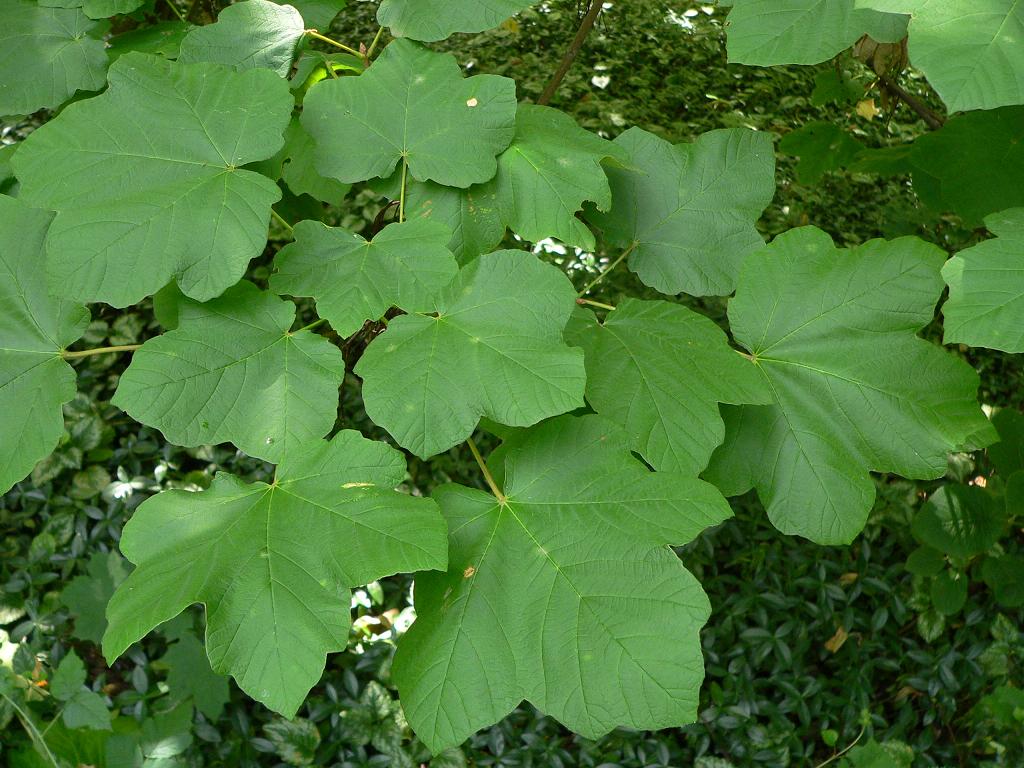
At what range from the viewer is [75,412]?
313cm

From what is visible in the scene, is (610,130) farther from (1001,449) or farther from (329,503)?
(329,503)

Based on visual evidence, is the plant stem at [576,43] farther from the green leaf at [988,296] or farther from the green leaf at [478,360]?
the green leaf at [988,296]

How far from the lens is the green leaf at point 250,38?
1.39m

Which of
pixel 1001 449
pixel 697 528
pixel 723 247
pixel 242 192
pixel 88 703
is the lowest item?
pixel 88 703

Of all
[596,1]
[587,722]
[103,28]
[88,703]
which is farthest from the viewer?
[88,703]

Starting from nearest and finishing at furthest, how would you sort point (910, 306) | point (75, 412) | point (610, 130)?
1. point (910, 306)
2. point (75, 412)
3. point (610, 130)

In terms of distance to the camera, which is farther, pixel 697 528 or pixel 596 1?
pixel 596 1

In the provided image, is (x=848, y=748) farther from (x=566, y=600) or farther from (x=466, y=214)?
(x=466, y=214)

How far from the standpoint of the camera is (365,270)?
46.6 inches

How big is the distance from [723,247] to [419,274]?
52cm

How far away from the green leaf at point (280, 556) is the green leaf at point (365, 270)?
0.18 meters

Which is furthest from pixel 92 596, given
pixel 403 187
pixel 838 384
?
pixel 838 384

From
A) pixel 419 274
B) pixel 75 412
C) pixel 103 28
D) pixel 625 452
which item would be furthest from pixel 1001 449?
pixel 75 412

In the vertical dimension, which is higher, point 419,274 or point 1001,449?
point 419,274
